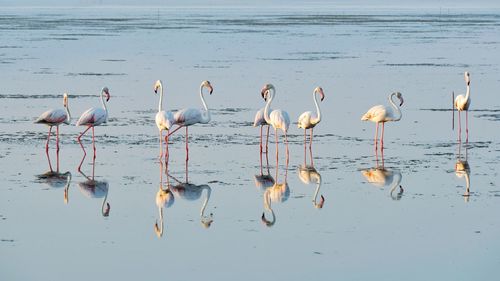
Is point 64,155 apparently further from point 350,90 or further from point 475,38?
point 475,38

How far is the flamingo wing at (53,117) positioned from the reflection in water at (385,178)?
4.98 meters

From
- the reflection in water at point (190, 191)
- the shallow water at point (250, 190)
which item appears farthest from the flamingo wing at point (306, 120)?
the reflection in water at point (190, 191)

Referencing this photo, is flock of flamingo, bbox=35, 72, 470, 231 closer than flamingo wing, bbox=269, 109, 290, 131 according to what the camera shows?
Yes

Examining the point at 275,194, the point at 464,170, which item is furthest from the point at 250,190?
the point at 464,170

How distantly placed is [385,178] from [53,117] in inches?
218

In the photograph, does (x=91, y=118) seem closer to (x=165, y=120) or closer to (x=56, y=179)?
(x=165, y=120)

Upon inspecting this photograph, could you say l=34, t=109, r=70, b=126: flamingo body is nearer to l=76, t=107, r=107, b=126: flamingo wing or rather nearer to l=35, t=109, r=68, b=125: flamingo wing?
l=35, t=109, r=68, b=125: flamingo wing

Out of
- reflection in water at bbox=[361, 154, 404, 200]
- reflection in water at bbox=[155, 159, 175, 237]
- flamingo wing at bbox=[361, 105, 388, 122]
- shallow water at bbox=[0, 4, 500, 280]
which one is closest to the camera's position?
shallow water at bbox=[0, 4, 500, 280]

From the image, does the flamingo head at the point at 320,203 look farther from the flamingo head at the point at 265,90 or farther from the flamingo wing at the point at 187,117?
the flamingo head at the point at 265,90

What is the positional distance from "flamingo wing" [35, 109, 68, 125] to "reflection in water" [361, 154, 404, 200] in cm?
498

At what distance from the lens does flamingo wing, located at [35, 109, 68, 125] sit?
1655cm

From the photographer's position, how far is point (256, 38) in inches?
2020

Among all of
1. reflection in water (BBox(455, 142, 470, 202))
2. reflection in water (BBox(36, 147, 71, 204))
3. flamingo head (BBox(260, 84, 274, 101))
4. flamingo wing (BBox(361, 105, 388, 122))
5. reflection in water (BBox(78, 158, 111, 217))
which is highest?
flamingo head (BBox(260, 84, 274, 101))

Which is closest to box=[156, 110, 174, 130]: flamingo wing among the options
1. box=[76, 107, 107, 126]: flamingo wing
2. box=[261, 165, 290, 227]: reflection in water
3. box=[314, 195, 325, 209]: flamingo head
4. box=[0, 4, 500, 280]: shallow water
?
box=[0, 4, 500, 280]: shallow water
